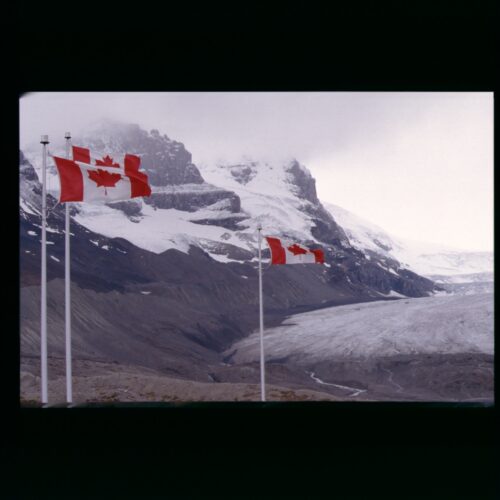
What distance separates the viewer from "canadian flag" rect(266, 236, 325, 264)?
15.3 meters

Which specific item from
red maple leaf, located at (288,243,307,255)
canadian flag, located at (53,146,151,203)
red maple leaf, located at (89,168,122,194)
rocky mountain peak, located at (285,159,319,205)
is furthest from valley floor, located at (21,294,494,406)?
red maple leaf, located at (89,168,122,194)

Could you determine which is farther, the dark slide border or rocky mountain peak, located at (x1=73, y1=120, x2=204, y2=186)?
rocky mountain peak, located at (x1=73, y1=120, x2=204, y2=186)

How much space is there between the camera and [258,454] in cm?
585

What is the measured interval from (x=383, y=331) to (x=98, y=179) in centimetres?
4944

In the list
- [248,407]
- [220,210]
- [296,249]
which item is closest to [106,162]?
[248,407]

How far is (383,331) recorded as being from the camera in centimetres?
5738

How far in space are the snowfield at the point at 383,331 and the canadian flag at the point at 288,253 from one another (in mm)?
38523

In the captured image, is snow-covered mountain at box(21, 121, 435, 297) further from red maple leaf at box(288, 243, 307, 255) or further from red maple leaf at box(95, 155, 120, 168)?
red maple leaf at box(95, 155, 120, 168)

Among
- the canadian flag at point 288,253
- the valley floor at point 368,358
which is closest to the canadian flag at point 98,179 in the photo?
the canadian flag at point 288,253

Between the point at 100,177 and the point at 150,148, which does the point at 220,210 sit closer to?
the point at 150,148

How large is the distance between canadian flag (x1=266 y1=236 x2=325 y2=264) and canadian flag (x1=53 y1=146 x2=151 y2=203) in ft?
17.5

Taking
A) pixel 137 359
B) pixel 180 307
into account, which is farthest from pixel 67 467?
pixel 180 307
